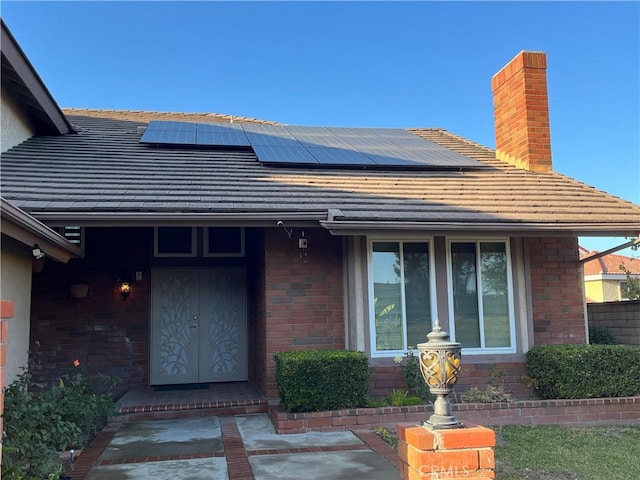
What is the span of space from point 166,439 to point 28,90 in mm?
6068

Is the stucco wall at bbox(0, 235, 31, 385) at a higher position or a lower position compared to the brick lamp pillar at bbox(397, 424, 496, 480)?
higher

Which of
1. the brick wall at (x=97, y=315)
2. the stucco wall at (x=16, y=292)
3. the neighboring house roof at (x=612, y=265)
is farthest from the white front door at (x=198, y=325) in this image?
the neighboring house roof at (x=612, y=265)

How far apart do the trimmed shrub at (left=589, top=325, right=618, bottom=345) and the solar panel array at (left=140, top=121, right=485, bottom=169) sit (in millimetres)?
3621

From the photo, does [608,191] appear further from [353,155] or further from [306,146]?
[306,146]

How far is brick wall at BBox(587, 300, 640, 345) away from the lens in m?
8.97

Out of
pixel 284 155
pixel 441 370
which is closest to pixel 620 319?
pixel 284 155

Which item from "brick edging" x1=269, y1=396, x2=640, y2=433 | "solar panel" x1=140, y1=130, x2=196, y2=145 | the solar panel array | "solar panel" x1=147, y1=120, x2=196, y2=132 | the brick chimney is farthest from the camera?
"solar panel" x1=147, y1=120, x2=196, y2=132

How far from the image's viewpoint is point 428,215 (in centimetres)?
755

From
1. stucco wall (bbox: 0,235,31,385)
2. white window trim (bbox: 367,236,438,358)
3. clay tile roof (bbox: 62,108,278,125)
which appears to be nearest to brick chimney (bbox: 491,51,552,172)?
white window trim (bbox: 367,236,438,358)

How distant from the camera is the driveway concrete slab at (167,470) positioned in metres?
4.84

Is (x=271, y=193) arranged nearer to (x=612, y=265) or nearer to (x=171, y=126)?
(x=171, y=126)

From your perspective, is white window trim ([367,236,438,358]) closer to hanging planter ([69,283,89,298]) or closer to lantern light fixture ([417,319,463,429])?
lantern light fixture ([417,319,463,429])

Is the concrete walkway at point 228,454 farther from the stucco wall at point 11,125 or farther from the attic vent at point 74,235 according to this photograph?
the stucco wall at point 11,125

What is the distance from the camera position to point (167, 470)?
5043 millimetres
